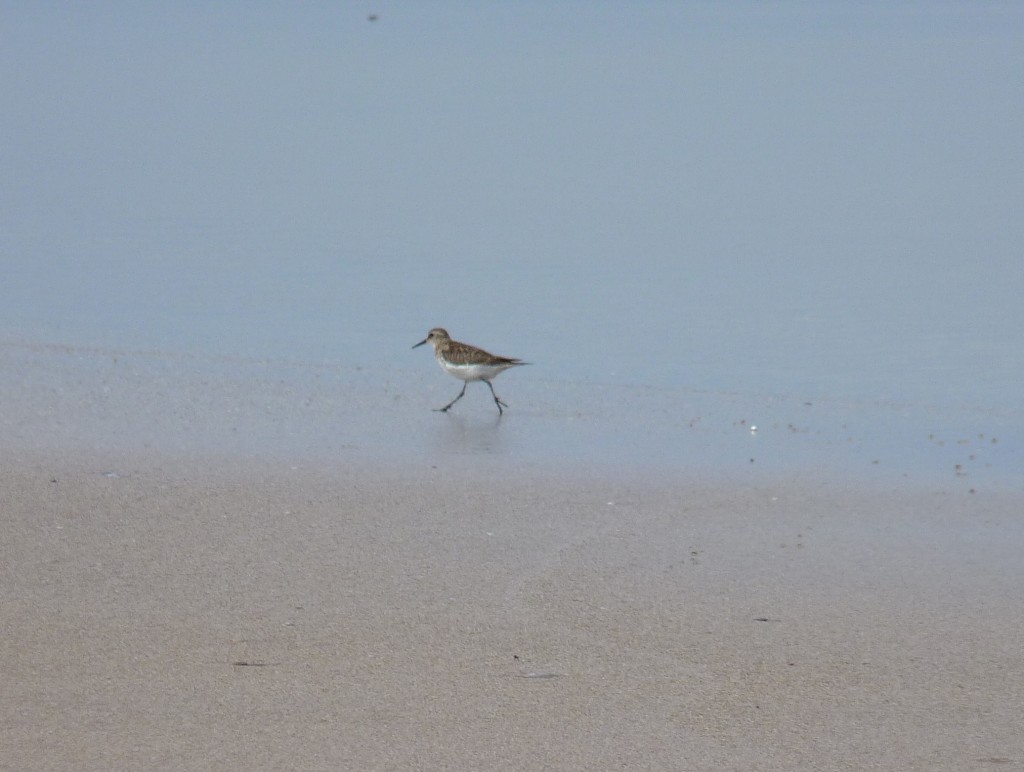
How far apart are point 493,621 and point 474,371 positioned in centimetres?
426

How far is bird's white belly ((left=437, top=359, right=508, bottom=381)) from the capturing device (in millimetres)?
9562

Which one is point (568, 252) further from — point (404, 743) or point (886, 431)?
point (404, 743)

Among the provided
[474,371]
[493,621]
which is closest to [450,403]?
[474,371]

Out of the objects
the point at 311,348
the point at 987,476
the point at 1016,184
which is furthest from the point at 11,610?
the point at 1016,184

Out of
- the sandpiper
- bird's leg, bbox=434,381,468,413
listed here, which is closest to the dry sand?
bird's leg, bbox=434,381,468,413

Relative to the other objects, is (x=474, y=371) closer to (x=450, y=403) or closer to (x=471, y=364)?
(x=471, y=364)

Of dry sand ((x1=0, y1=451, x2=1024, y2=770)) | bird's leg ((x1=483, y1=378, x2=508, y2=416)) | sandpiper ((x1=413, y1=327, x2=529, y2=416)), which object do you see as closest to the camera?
dry sand ((x1=0, y1=451, x2=1024, y2=770))

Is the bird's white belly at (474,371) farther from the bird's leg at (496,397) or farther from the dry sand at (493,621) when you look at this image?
the dry sand at (493,621)

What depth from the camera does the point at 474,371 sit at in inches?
377

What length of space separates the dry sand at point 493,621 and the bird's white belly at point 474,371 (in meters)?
A: 2.08

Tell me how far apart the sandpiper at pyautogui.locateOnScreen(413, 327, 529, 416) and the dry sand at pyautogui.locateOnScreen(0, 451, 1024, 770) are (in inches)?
81.5

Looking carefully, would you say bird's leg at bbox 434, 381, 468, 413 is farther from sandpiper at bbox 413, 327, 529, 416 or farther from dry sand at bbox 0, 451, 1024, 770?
dry sand at bbox 0, 451, 1024, 770

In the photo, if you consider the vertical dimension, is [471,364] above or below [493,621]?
above

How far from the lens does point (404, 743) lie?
441 centimetres
